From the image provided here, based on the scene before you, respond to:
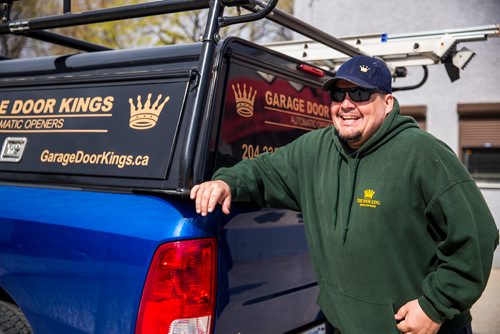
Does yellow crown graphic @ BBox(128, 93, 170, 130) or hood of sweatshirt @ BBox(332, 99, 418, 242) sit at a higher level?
yellow crown graphic @ BBox(128, 93, 170, 130)

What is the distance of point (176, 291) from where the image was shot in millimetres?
2250

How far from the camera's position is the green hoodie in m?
2.01

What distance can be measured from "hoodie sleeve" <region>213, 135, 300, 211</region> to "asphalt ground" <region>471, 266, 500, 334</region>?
3.74 meters

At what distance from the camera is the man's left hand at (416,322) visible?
204 cm

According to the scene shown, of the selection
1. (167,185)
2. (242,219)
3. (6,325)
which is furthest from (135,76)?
(6,325)

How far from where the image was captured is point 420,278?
214 centimetres

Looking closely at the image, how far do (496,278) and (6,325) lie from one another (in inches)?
279

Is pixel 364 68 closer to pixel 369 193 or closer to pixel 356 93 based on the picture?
pixel 356 93

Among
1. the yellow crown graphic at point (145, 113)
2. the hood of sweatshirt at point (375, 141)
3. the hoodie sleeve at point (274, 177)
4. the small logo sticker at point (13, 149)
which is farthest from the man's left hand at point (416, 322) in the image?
the small logo sticker at point (13, 149)

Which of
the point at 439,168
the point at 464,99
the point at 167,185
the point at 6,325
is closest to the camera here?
the point at 439,168

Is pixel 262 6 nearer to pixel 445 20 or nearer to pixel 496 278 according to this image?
pixel 496 278

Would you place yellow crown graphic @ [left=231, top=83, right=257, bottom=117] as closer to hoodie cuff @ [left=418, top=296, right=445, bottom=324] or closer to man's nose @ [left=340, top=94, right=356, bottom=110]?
man's nose @ [left=340, top=94, right=356, bottom=110]

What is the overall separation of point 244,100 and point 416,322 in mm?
1347

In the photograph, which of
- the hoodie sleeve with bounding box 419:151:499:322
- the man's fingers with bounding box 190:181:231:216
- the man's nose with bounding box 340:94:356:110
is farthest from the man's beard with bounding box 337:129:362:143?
the man's fingers with bounding box 190:181:231:216
